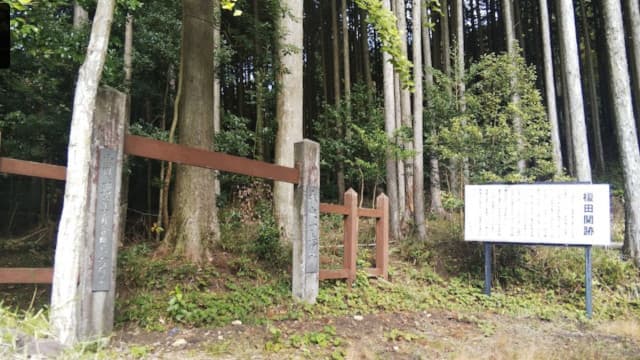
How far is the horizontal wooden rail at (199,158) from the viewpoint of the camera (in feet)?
12.9

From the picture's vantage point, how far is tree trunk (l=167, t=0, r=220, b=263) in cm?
560

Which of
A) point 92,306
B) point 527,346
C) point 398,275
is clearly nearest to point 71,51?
point 92,306

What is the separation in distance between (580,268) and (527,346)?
11.8ft

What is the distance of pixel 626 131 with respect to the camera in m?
7.95

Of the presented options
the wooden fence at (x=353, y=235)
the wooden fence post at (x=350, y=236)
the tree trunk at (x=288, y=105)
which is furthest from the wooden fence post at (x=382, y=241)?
the tree trunk at (x=288, y=105)

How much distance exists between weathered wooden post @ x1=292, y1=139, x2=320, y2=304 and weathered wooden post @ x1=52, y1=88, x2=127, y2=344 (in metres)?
2.08

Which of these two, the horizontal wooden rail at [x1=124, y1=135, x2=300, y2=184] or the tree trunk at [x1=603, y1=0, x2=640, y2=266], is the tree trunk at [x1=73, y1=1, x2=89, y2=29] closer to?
the horizontal wooden rail at [x1=124, y1=135, x2=300, y2=184]

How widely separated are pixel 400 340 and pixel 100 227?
290cm

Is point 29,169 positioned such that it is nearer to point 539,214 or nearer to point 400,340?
point 400,340

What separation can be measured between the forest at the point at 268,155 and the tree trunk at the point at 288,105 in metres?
0.02

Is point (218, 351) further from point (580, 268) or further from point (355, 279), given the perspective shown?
point (580, 268)

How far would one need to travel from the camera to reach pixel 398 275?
7.17m

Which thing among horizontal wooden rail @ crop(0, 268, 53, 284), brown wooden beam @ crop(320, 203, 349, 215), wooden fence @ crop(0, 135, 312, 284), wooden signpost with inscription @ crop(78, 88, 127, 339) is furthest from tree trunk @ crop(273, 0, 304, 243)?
horizontal wooden rail @ crop(0, 268, 53, 284)

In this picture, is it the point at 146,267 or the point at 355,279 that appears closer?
the point at 146,267
